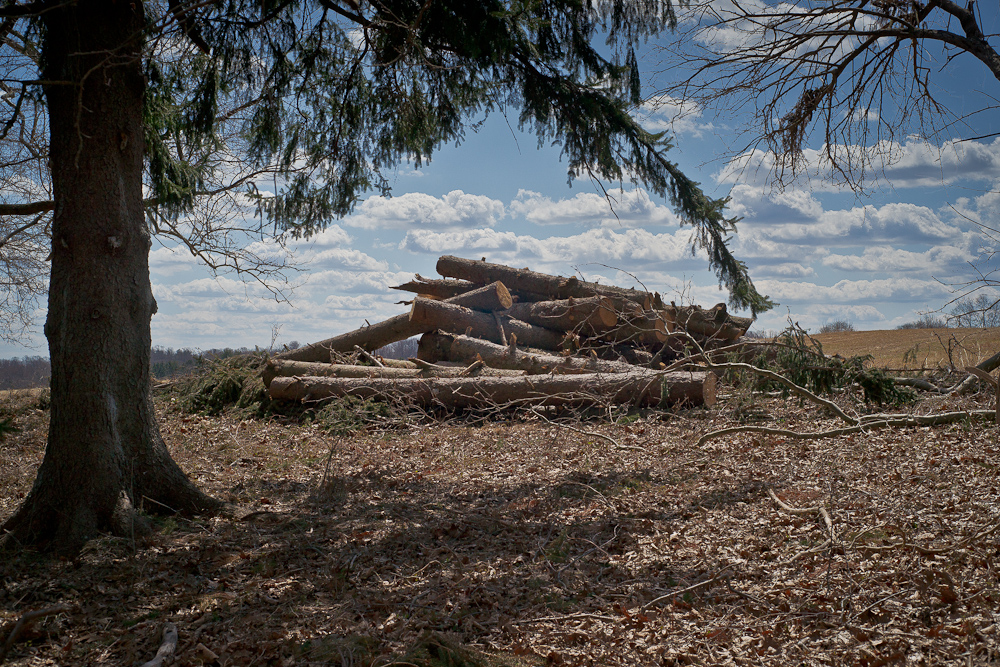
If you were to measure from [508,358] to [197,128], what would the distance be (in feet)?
18.7

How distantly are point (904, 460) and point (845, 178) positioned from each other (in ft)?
10.6

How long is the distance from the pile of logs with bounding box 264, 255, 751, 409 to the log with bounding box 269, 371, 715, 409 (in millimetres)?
16

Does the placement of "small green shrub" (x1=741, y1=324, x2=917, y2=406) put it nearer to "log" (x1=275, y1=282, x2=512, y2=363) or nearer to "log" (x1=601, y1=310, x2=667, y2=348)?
"log" (x1=601, y1=310, x2=667, y2=348)

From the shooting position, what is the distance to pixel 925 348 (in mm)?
8977

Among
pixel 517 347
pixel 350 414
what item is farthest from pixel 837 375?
pixel 350 414

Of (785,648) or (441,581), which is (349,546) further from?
(785,648)

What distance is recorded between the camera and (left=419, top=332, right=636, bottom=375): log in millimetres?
9945

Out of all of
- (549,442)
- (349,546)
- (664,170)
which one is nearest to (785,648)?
(349,546)

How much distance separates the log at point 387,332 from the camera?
1253cm

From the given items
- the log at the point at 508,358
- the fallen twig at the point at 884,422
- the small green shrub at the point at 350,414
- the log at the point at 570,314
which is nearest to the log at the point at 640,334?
the log at the point at 570,314

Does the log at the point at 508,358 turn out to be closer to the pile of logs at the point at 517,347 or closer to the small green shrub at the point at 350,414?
the pile of logs at the point at 517,347

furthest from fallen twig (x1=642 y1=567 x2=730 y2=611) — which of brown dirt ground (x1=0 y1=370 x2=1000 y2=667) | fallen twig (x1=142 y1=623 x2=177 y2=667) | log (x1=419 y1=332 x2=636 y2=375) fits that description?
log (x1=419 y1=332 x2=636 y2=375)

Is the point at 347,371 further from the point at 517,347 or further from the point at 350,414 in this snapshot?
the point at 517,347

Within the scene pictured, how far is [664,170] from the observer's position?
25.1 ft
